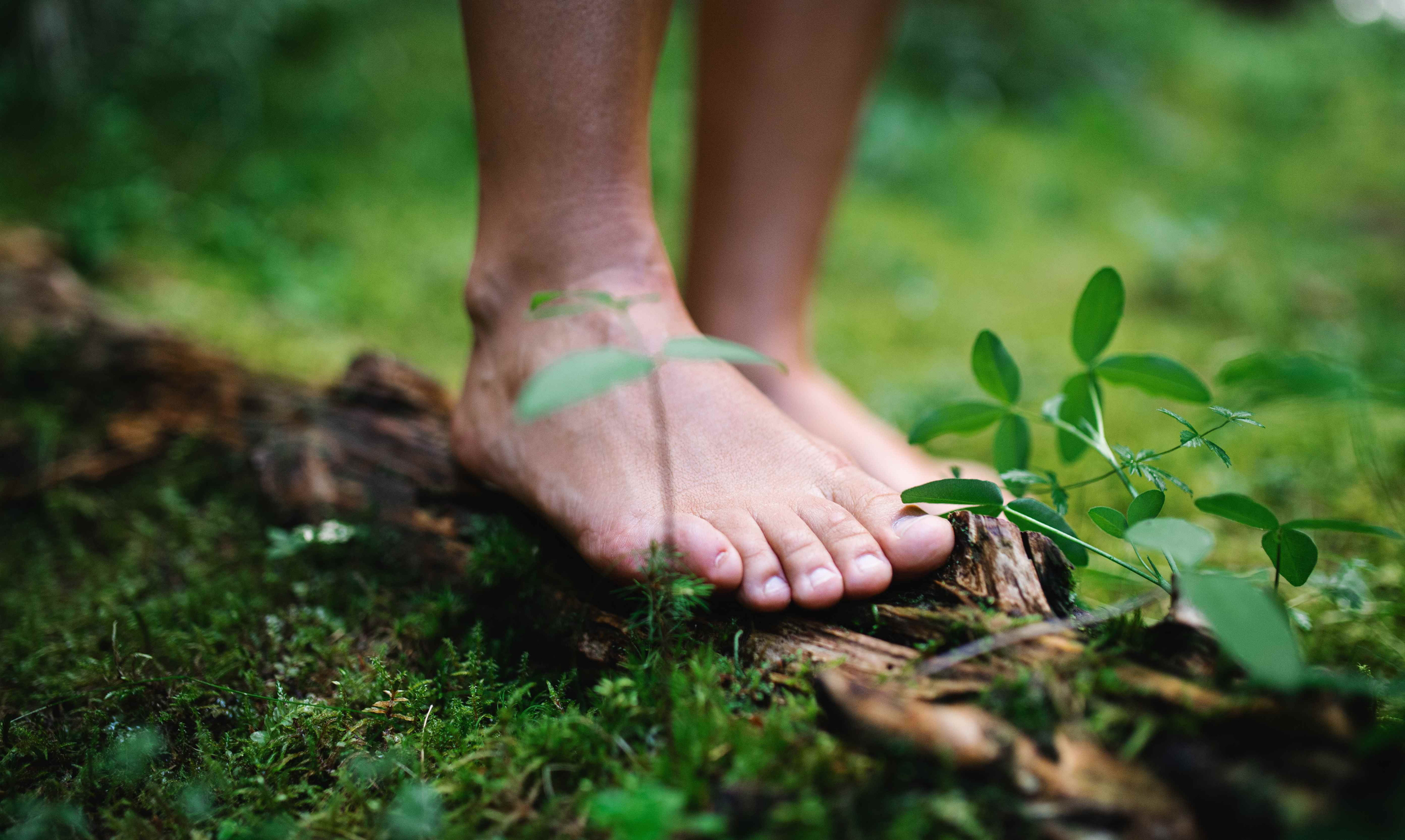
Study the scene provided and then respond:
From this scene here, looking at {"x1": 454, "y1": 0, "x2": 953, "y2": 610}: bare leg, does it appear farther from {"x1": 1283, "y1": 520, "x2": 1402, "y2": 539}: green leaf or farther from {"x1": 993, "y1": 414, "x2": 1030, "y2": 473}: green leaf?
{"x1": 1283, "y1": 520, "x2": 1402, "y2": 539}: green leaf

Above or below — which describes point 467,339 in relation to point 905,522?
below

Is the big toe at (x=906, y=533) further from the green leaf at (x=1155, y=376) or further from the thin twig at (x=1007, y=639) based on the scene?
the green leaf at (x=1155, y=376)

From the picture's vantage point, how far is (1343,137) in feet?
16.6

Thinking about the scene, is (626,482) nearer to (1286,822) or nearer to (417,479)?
(417,479)

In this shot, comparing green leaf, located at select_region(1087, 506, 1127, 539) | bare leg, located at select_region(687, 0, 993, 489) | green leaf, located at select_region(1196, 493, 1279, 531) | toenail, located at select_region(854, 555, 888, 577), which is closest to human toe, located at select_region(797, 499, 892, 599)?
toenail, located at select_region(854, 555, 888, 577)

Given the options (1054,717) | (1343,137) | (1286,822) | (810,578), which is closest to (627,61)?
(810,578)

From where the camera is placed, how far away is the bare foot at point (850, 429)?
5.40ft

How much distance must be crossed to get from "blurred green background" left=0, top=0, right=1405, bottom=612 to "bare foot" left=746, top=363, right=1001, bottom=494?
11.0 inches

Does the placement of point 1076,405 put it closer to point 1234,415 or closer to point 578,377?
point 1234,415

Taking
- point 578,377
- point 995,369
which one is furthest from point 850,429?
point 578,377

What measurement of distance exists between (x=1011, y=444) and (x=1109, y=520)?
257mm

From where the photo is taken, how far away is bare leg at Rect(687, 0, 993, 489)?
1.80 metres

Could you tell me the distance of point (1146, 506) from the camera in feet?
2.64

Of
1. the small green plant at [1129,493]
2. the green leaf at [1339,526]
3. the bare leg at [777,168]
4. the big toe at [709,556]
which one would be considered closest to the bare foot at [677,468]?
the big toe at [709,556]
